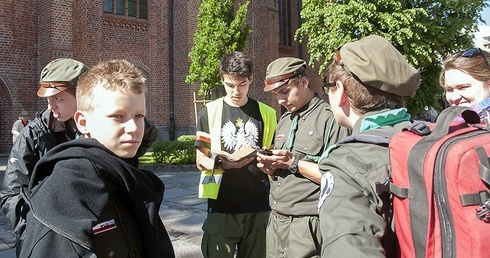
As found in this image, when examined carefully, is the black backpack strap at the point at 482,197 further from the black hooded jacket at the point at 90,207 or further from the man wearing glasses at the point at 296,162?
the man wearing glasses at the point at 296,162

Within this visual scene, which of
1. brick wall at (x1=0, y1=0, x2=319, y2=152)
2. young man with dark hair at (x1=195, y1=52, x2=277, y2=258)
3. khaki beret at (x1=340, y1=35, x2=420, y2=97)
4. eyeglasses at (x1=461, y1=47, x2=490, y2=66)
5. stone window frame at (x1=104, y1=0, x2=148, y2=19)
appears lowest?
young man with dark hair at (x1=195, y1=52, x2=277, y2=258)

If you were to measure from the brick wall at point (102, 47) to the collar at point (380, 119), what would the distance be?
15.4 metres

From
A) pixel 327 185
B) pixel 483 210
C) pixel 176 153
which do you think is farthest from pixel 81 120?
pixel 176 153

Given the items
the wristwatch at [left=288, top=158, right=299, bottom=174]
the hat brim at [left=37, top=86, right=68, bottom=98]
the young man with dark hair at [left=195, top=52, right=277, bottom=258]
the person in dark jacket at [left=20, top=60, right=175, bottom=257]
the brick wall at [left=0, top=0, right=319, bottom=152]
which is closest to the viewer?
the person in dark jacket at [left=20, top=60, right=175, bottom=257]

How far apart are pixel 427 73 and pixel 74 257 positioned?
23.5 meters

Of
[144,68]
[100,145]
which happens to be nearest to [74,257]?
[100,145]

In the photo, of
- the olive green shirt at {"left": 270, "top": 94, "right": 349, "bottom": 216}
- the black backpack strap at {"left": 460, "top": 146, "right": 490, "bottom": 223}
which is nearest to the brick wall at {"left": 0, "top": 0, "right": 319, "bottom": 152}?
the olive green shirt at {"left": 270, "top": 94, "right": 349, "bottom": 216}

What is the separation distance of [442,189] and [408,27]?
20.0 m

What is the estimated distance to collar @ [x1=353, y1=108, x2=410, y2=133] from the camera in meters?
1.52

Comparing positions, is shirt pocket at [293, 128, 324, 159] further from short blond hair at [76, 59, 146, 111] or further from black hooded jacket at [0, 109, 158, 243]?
short blond hair at [76, 59, 146, 111]

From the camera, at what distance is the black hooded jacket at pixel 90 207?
4.30 feet

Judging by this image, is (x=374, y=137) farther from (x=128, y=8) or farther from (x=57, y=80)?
(x=128, y=8)

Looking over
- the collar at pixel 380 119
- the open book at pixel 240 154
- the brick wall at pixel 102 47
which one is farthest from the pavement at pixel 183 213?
the brick wall at pixel 102 47

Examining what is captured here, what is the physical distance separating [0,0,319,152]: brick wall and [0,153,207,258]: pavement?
4.14 metres
